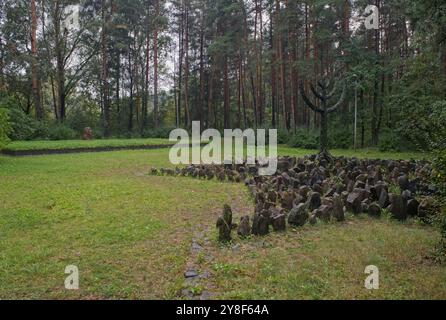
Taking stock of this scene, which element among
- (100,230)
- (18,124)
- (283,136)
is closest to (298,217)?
(100,230)

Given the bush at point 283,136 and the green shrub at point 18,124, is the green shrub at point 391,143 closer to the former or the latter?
the bush at point 283,136

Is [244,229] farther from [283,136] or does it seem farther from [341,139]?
[283,136]

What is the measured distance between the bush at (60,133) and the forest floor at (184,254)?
1533cm

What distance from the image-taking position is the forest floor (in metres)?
3.30

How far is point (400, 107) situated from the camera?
16.0 meters

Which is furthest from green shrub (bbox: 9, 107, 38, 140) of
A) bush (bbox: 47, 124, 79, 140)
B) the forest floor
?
the forest floor

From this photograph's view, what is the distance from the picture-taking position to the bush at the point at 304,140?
18969mm

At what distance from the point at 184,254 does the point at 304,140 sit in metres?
16.0

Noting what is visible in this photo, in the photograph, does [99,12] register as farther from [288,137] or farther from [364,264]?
[364,264]

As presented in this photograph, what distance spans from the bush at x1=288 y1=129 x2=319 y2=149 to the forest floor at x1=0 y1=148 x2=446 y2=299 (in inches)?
490

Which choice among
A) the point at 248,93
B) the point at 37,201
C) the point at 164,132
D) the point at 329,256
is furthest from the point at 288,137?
the point at 329,256

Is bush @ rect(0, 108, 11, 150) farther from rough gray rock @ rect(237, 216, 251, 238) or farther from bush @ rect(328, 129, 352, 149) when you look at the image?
bush @ rect(328, 129, 352, 149)

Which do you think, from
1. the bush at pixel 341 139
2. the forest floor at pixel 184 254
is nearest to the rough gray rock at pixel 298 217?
the forest floor at pixel 184 254

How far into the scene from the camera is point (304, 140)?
19312 mm
